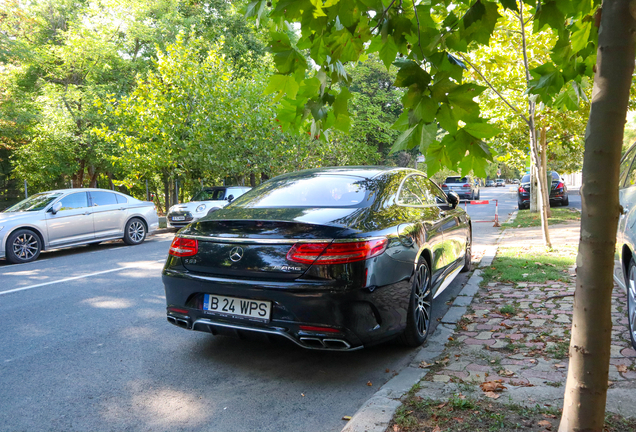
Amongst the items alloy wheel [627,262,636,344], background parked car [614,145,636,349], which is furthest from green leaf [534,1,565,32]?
alloy wheel [627,262,636,344]

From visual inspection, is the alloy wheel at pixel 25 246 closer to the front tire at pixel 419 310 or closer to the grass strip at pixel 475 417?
the front tire at pixel 419 310

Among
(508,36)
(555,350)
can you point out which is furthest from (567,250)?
(555,350)

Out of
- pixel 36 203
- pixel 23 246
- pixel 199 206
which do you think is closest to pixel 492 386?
pixel 23 246

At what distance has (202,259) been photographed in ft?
12.3

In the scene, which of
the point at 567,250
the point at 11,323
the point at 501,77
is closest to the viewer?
the point at 11,323

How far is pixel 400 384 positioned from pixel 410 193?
2.14 m

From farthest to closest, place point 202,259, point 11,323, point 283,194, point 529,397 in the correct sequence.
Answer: point 11,323
point 283,194
point 202,259
point 529,397

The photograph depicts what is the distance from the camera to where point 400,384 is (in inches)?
131

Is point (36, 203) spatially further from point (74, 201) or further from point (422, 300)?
point (422, 300)

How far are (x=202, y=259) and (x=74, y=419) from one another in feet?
4.44

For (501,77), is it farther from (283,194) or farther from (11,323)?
(11,323)

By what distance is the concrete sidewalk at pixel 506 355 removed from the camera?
3.02 metres

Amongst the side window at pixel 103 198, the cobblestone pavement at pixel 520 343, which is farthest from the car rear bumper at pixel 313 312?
the side window at pixel 103 198

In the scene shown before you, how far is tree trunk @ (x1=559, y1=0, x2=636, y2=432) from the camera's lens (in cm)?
192
